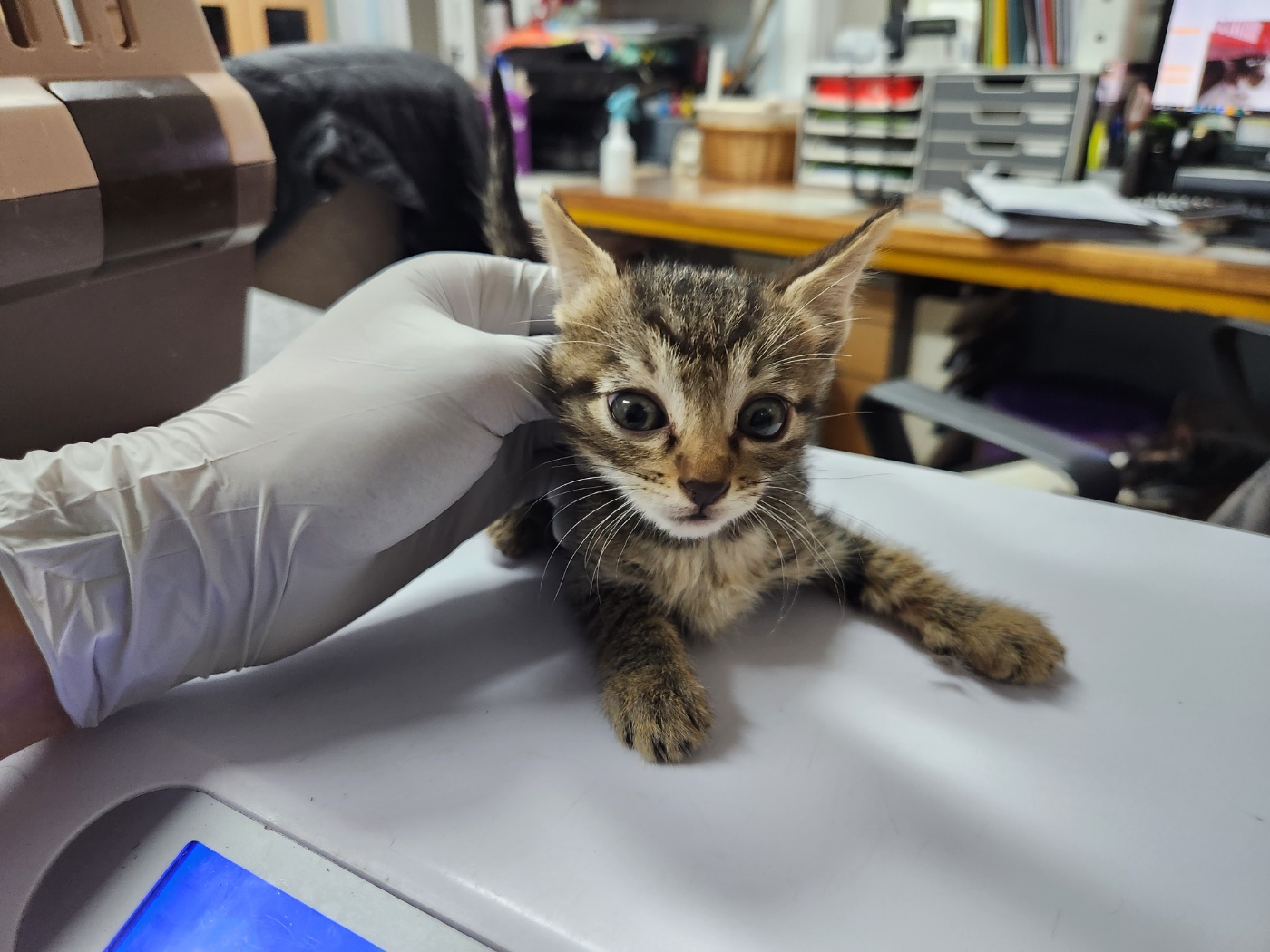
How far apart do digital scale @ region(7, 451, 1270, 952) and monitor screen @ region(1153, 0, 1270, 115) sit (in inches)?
53.0

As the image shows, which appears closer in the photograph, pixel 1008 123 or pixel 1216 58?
pixel 1216 58

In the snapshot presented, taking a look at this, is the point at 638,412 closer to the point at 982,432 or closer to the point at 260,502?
the point at 260,502

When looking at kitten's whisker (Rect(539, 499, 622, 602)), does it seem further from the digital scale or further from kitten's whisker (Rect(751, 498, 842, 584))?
kitten's whisker (Rect(751, 498, 842, 584))

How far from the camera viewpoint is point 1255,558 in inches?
33.9

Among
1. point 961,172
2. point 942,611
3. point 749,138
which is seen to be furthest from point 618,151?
point 942,611

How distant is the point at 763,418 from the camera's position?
2.56 feet

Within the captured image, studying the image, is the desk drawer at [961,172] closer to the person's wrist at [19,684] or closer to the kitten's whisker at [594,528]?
the kitten's whisker at [594,528]

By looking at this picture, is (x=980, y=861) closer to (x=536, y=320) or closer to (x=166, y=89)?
(x=536, y=320)

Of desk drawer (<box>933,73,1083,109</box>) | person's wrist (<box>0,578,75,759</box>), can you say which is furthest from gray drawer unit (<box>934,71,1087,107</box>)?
person's wrist (<box>0,578,75,759</box>)

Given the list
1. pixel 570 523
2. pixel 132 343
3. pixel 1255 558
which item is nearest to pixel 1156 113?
pixel 1255 558

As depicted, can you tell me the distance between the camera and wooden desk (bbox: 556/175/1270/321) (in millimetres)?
1286

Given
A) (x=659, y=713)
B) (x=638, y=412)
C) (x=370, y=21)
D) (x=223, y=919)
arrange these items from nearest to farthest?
(x=223, y=919) → (x=659, y=713) → (x=638, y=412) → (x=370, y=21)

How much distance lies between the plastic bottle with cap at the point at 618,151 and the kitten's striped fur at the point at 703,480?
1351mm

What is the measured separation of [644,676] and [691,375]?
283 millimetres
